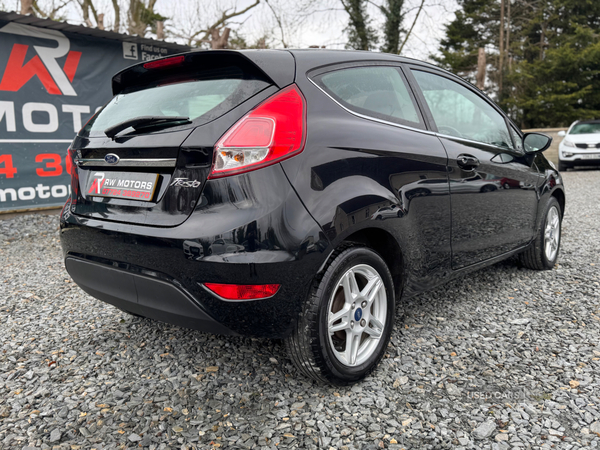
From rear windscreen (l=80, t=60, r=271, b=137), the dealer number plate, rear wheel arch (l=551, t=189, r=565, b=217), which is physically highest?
rear windscreen (l=80, t=60, r=271, b=137)

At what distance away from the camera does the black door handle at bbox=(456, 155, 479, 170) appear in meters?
3.02

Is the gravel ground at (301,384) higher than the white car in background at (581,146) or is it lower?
lower

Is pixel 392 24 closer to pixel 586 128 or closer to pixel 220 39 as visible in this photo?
pixel 586 128

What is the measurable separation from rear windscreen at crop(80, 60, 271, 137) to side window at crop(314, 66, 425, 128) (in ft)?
1.22

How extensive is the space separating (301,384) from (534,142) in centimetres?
278

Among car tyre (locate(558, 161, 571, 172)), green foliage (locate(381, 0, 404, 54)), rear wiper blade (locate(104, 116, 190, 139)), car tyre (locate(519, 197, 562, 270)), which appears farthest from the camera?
green foliage (locate(381, 0, 404, 54))

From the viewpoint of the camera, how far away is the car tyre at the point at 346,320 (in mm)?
2186

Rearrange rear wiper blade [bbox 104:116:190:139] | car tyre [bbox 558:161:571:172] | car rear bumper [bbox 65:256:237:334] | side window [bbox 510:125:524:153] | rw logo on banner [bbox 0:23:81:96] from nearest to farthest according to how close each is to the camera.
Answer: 1. car rear bumper [bbox 65:256:237:334]
2. rear wiper blade [bbox 104:116:190:139]
3. side window [bbox 510:125:524:153]
4. rw logo on banner [bbox 0:23:81:96]
5. car tyre [bbox 558:161:571:172]

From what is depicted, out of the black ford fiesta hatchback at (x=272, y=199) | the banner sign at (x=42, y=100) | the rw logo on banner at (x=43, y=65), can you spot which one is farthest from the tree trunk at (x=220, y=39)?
the black ford fiesta hatchback at (x=272, y=199)

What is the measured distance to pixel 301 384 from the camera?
247 cm

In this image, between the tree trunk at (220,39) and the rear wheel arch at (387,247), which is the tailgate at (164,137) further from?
the tree trunk at (220,39)

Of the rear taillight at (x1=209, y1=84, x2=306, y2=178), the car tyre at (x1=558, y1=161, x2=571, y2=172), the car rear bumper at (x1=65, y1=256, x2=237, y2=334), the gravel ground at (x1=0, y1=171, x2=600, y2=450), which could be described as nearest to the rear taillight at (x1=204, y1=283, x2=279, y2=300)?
the car rear bumper at (x1=65, y1=256, x2=237, y2=334)

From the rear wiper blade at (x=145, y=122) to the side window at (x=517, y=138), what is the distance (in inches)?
109

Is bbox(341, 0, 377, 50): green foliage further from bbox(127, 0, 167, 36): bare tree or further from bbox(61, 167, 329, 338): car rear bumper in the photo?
bbox(61, 167, 329, 338): car rear bumper
